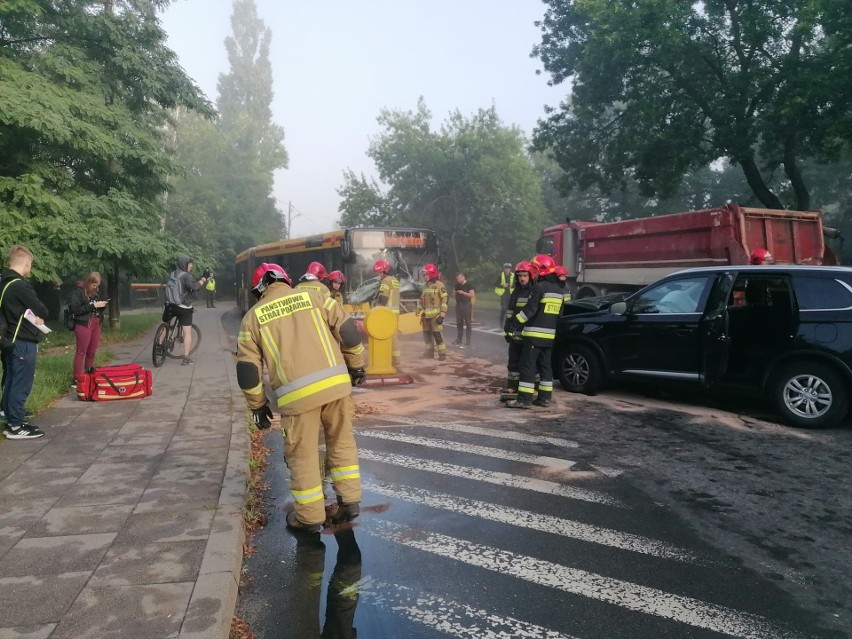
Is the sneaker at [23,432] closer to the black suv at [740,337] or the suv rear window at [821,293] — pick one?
the black suv at [740,337]

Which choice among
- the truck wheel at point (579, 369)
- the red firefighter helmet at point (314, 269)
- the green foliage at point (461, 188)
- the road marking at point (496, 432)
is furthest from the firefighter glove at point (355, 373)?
the green foliage at point (461, 188)

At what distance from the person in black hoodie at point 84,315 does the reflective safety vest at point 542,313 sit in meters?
5.51

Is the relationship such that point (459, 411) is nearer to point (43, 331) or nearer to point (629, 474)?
point (629, 474)

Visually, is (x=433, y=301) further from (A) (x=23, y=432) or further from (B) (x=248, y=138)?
(B) (x=248, y=138)

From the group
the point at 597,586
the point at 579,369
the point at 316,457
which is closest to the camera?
the point at 597,586

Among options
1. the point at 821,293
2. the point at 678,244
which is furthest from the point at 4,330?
the point at 678,244

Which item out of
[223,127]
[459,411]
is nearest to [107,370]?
[459,411]

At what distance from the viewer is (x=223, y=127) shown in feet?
223

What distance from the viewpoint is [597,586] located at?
3.60 m

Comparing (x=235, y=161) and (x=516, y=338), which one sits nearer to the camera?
(x=516, y=338)

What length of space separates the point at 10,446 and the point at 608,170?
72.3 feet

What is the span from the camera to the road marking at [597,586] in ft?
10.5

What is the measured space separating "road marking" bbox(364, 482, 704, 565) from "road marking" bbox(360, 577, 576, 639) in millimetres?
1131

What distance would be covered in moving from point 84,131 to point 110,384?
7682 millimetres
